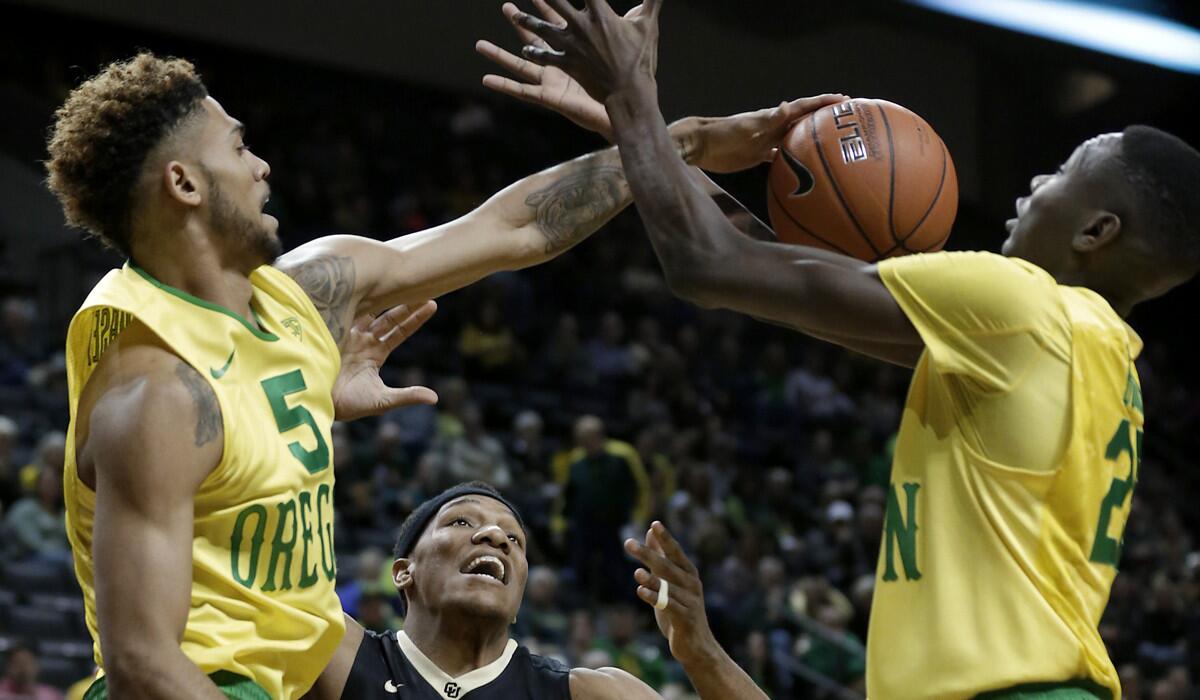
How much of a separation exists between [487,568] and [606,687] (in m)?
0.44

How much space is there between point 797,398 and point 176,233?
38.1 ft

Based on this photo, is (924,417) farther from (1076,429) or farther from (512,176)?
(512,176)

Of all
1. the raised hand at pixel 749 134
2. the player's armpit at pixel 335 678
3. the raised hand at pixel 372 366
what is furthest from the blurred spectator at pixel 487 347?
the raised hand at pixel 749 134

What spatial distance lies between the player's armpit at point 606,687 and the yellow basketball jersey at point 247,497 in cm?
132

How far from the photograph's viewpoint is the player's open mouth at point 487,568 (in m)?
4.01

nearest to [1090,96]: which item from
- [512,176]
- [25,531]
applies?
[512,176]

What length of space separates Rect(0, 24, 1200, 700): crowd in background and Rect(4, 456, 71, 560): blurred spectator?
0.01 metres

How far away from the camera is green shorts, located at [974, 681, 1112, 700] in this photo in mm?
2453

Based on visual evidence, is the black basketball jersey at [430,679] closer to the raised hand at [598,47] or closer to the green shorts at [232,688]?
the green shorts at [232,688]

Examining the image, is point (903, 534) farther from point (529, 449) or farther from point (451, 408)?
point (529, 449)

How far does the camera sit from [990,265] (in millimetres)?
2484

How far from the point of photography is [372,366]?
11.5 ft

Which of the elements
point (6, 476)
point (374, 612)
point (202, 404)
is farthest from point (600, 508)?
point (202, 404)

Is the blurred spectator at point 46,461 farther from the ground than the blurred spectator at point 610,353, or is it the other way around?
the blurred spectator at point 46,461
